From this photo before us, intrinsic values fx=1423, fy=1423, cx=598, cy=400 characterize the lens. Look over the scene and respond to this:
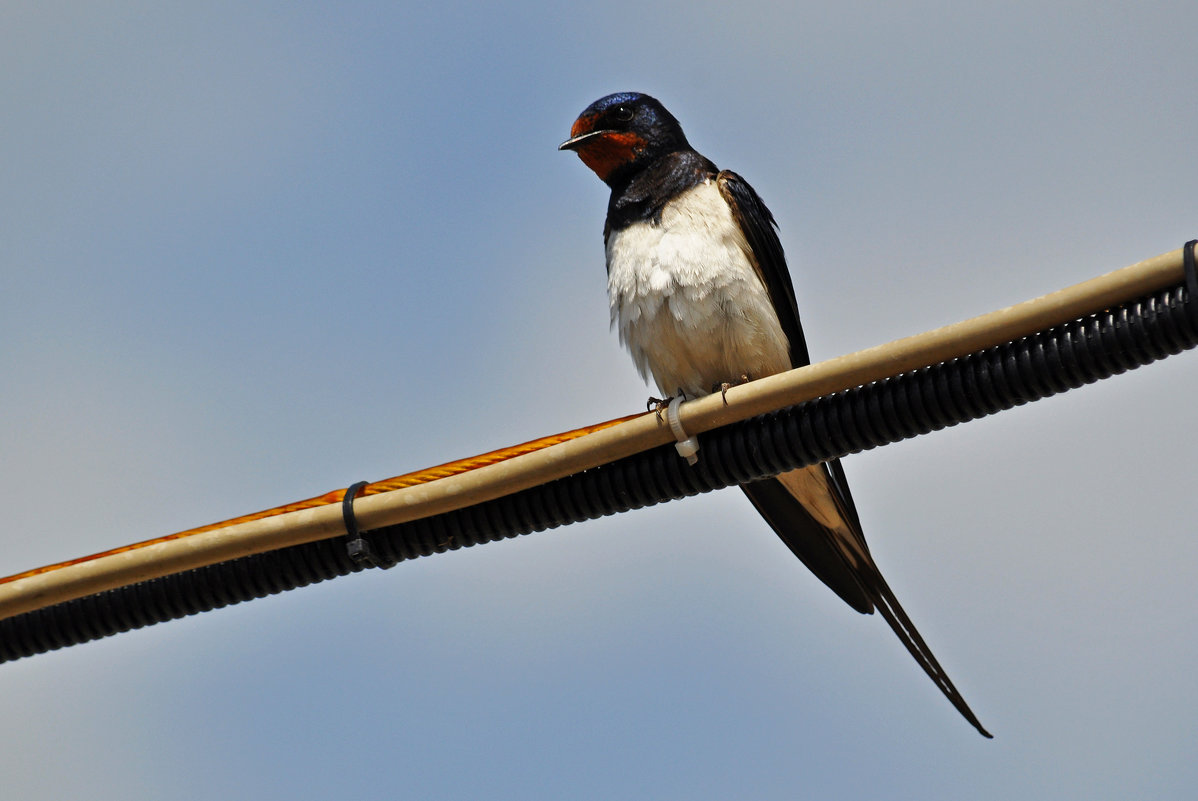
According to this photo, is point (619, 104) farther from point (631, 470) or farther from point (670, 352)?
point (631, 470)

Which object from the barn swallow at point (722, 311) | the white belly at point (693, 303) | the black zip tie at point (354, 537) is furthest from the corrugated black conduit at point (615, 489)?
the white belly at point (693, 303)

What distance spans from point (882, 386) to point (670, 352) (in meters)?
1.90

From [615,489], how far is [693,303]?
164 centimetres

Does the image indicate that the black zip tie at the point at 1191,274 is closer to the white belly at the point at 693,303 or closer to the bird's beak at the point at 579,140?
the white belly at the point at 693,303

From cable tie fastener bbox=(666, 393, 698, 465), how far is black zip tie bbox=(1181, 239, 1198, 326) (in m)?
1.06

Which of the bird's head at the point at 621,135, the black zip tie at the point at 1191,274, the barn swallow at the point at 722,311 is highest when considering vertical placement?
the bird's head at the point at 621,135

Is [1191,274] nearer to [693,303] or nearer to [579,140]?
[693,303]

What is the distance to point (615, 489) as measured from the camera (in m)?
3.20

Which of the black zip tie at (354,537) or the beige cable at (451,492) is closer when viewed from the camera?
the beige cable at (451,492)

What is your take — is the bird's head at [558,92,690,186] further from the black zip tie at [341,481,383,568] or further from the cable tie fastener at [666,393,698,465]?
the black zip tie at [341,481,383,568]

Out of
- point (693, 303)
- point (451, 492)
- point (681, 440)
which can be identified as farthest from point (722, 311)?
point (451, 492)

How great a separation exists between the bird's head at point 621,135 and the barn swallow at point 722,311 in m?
0.18

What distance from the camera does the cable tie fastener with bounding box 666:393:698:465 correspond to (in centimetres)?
309

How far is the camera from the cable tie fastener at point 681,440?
3.09m
